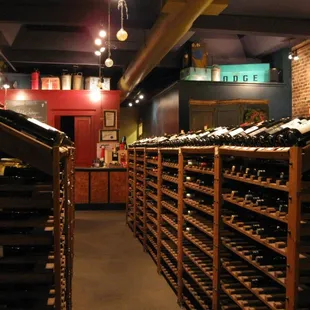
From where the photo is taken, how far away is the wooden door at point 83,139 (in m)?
11.4

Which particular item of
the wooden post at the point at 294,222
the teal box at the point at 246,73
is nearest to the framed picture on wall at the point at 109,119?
the teal box at the point at 246,73

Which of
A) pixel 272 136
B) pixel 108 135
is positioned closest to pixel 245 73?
pixel 108 135

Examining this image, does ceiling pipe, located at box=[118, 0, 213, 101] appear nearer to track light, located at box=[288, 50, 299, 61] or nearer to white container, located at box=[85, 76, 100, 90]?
white container, located at box=[85, 76, 100, 90]

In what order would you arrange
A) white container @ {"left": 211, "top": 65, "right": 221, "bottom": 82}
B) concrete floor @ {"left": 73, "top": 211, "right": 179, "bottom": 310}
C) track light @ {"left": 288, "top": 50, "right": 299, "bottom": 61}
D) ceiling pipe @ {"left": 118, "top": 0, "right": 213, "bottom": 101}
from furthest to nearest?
white container @ {"left": 211, "top": 65, "right": 221, "bottom": 82} < track light @ {"left": 288, "top": 50, "right": 299, "bottom": 61} < ceiling pipe @ {"left": 118, "top": 0, "right": 213, "bottom": 101} < concrete floor @ {"left": 73, "top": 211, "right": 179, "bottom": 310}

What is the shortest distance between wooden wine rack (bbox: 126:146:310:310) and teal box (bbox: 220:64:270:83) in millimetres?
5719

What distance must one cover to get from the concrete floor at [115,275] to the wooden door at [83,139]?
12.3 feet

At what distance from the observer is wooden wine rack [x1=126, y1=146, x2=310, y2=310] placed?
1.88m

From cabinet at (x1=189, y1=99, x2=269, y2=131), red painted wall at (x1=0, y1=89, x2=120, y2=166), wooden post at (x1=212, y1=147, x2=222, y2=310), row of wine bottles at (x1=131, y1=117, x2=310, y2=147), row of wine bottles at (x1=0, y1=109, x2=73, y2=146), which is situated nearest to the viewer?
row of wine bottles at (x1=131, y1=117, x2=310, y2=147)

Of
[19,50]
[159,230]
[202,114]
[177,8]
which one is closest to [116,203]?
[202,114]

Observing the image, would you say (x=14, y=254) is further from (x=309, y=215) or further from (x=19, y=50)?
(x=19, y=50)

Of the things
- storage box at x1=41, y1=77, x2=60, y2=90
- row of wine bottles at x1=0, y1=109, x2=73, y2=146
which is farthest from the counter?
row of wine bottles at x1=0, y1=109, x2=73, y2=146

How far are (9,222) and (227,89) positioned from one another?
28.8 ft

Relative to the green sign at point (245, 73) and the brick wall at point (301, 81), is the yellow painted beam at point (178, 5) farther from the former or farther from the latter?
the green sign at point (245, 73)

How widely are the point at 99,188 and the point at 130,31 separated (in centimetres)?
380
